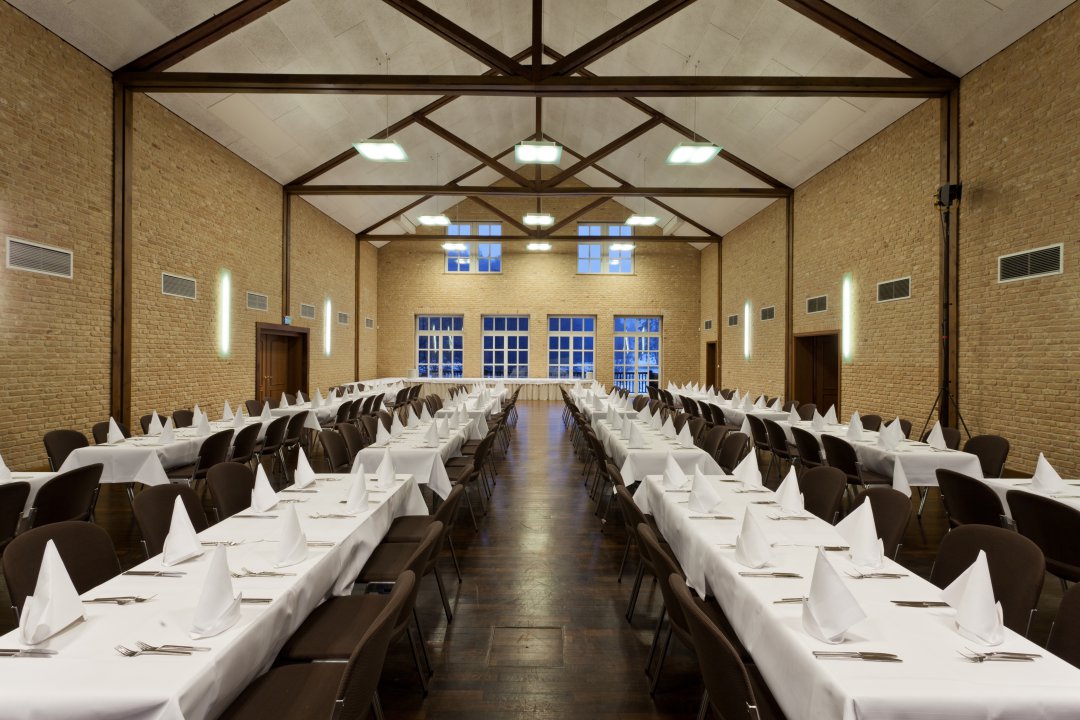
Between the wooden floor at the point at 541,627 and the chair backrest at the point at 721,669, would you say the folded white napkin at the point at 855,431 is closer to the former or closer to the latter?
the wooden floor at the point at 541,627

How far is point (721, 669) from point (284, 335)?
12328 mm

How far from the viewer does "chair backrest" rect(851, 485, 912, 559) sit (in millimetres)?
2893

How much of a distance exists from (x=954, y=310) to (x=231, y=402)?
11.0m

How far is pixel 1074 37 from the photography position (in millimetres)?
5633

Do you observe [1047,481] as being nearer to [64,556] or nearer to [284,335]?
[64,556]

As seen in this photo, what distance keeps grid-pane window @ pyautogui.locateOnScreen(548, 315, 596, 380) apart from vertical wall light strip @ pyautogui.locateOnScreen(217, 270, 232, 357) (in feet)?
34.9

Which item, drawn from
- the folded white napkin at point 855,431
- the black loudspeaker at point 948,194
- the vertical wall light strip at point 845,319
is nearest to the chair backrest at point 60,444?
the folded white napkin at point 855,431

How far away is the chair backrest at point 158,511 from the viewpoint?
111 inches

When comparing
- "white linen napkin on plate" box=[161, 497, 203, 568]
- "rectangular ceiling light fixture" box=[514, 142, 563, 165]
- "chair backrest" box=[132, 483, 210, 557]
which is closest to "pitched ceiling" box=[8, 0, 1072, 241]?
"rectangular ceiling light fixture" box=[514, 142, 563, 165]

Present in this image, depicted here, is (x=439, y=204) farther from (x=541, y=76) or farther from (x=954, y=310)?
(x=954, y=310)

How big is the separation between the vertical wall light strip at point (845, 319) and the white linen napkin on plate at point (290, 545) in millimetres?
9726

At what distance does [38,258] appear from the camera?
616 centimetres

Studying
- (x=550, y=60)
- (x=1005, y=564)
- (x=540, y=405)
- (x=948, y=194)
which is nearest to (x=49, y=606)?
(x=1005, y=564)

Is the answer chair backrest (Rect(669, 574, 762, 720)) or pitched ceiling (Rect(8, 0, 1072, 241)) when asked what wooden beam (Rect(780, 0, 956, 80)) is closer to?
pitched ceiling (Rect(8, 0, 1072, 241))
